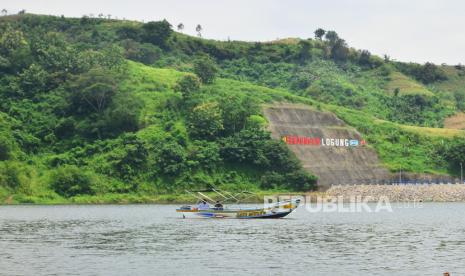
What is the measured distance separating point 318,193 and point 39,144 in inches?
2511

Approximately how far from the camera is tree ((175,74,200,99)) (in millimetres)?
190625

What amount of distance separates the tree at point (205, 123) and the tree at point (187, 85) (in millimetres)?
11849

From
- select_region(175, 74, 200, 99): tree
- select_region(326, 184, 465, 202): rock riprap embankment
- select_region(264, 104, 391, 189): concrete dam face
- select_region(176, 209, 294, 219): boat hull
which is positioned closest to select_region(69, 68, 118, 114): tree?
select_region(175, 74, 200, 99): tree

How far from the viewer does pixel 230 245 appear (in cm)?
7731

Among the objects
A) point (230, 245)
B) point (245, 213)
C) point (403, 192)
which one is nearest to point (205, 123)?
point (403, 192)

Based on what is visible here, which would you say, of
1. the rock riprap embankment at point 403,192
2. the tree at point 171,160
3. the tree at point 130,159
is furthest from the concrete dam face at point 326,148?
the tree at point 130,159

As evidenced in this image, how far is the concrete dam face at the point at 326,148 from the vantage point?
17738cm

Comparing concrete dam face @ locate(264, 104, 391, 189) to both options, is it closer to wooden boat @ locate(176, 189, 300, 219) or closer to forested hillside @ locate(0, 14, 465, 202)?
forested hillside @ locate(0, 14, 465, 202)

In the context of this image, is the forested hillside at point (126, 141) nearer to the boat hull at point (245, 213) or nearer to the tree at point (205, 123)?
the tree at point (205, 123)

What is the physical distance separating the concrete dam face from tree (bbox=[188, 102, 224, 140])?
1487 cm

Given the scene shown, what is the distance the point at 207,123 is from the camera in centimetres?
17725

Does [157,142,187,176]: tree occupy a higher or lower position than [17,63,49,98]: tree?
lower

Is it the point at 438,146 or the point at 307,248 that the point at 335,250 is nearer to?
the point at 307,248

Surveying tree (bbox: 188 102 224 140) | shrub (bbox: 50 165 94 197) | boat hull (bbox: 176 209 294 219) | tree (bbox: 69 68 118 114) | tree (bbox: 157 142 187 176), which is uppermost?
tree (bbox: 69 68 118 114)
